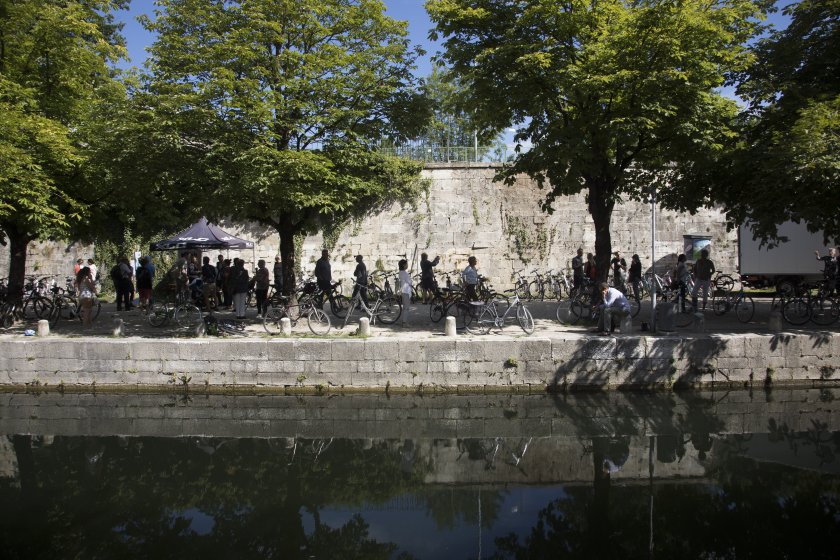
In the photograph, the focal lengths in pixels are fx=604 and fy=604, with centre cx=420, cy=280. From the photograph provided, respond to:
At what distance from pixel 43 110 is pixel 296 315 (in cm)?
703

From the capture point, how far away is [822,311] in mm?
12195

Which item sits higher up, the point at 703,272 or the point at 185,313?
the point at 703,272

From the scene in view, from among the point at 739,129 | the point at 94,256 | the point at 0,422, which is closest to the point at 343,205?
the point at 0,422

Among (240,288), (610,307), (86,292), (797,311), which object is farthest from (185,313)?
(797,311)

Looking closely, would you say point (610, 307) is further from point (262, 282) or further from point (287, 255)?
point (262, 282)

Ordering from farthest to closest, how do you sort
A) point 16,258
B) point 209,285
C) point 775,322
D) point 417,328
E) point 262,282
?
1. point 209,285
2. point 16,258
3. point 262,282
4. point 417,328
5. point 775,322

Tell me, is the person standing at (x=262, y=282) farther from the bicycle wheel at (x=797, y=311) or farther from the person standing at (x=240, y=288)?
the bicycle wheel at (x=797, y=311)

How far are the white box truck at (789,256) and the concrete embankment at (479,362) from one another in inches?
332

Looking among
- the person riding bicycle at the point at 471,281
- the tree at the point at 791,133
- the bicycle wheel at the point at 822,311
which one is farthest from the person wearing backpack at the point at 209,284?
the bicycle wheel at the point at 822,311

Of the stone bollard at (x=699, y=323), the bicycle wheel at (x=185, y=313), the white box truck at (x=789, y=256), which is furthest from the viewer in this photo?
the white box truck at (x=789, y=256)

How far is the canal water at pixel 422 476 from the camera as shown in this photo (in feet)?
19.6

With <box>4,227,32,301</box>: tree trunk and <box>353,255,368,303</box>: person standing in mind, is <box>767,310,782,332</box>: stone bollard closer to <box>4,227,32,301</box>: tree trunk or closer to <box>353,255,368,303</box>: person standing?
<box>353,255,368,303</box>: person standing

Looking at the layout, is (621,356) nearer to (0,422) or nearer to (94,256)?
(0,422)

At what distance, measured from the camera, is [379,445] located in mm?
8703
